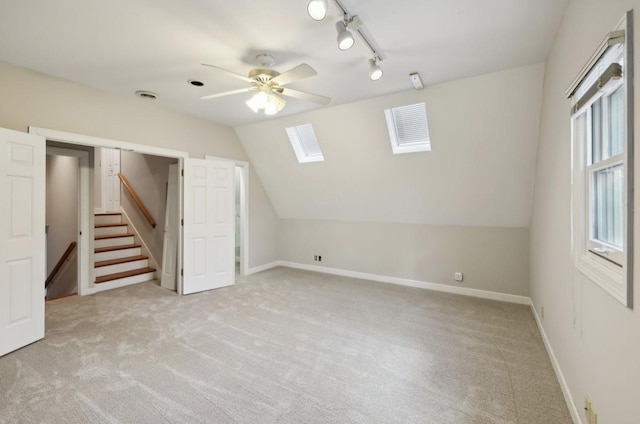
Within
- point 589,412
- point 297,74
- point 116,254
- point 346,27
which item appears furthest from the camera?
point 116,254

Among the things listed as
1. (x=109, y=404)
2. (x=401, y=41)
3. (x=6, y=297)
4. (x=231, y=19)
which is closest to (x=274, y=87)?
(x=231, y=19)

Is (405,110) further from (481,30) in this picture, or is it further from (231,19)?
(231,19)

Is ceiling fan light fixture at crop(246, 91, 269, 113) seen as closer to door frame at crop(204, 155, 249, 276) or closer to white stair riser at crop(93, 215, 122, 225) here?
door frame at crop(204, 155, 249, 276)

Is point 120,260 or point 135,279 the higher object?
point 120,260

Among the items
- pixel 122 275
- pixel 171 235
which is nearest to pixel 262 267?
pixel 171 235

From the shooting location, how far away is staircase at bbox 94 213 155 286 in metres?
4.42

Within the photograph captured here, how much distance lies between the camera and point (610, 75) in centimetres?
123

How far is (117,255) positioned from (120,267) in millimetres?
308

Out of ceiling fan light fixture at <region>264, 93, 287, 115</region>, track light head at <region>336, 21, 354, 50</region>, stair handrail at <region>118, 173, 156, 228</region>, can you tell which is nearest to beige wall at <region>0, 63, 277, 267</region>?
stair handrail at <region>118, 173, 156, 228</region>

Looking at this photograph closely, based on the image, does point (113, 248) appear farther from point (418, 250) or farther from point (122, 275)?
point (418, 250)

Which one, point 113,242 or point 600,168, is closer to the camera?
point 600,168

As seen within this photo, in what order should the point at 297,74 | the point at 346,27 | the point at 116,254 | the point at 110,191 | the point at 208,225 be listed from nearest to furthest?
the point at 346,27
the point at 297,74
the point at 208,225
the point at 116,254
the point at 110,191

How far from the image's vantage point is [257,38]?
2225 mm

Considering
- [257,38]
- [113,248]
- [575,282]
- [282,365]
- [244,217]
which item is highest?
[257,38]
